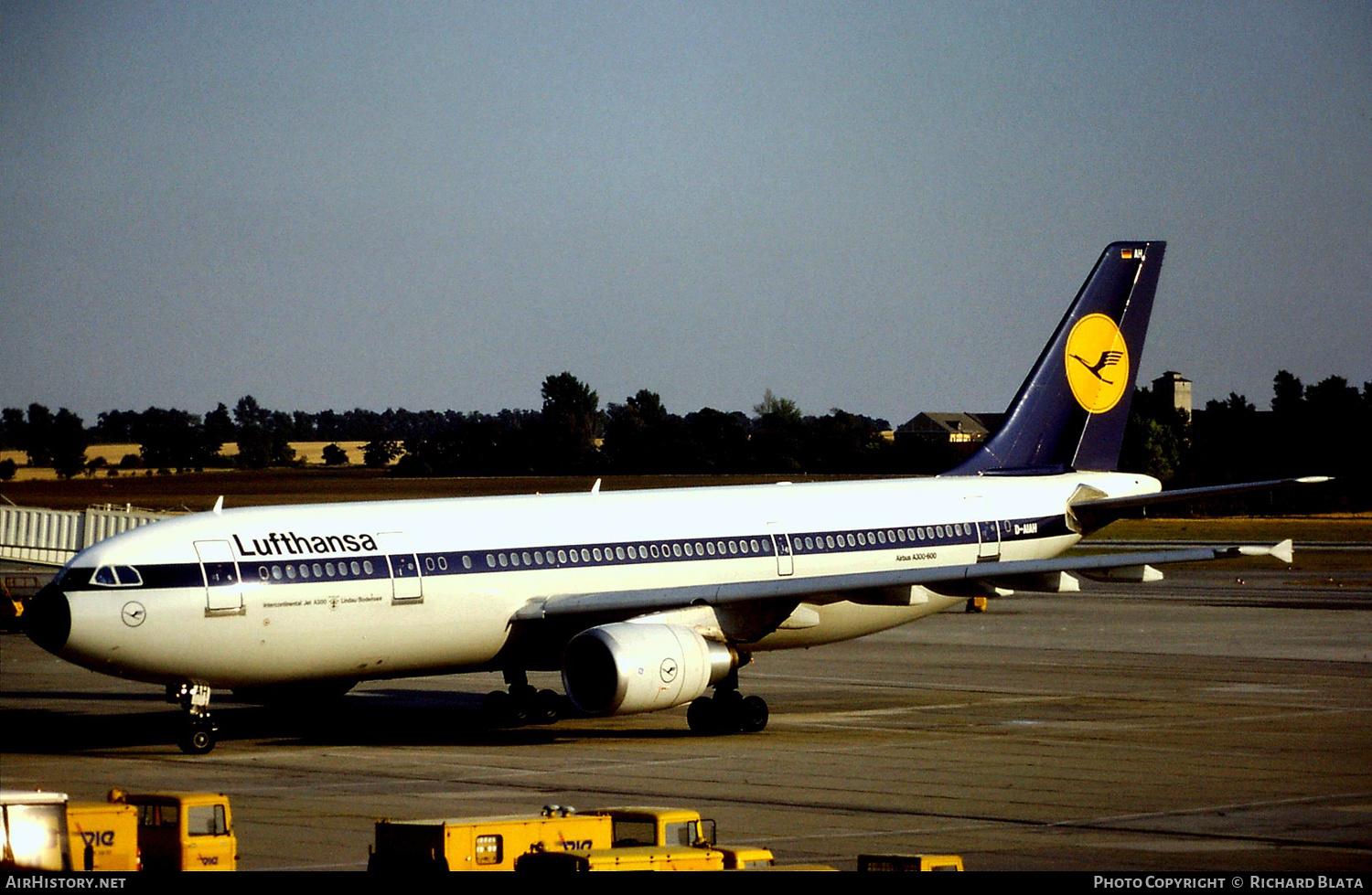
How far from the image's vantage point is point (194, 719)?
99.2ft

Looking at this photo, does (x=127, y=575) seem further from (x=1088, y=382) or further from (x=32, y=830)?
(x=1088, y=382)

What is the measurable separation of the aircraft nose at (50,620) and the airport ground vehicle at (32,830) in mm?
14461

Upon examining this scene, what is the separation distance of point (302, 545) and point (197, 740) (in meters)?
3.69

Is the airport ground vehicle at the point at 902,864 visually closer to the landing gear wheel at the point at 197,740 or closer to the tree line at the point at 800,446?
the landing gear wheel at the point at 197,740

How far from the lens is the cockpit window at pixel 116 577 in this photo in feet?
94.9

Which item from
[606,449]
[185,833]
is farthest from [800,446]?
[185,833]

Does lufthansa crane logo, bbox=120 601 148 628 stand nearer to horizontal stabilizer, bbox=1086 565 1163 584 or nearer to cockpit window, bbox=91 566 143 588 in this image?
cockpit window, bbox=91 566 143 588

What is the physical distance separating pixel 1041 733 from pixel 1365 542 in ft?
251

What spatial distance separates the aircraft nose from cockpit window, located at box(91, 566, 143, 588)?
0.60 meters

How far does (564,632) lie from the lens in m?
32.9

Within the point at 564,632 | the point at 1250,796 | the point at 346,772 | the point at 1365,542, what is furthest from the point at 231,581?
the point at 1365,542

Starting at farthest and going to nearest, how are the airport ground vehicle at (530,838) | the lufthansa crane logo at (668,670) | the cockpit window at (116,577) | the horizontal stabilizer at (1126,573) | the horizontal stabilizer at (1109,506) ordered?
the horizontal stabilizer at (1109,506)
the horizontal stabilizer at (1126,573)
the lufthansa crane logo at (668,670)
the cockpit window at (116,577)
the airport ground vehicle at (530,838)

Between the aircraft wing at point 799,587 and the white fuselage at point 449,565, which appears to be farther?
the aircraft wing at point 799,587

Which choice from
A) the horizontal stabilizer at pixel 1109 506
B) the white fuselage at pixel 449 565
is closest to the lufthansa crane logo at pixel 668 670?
the white fuselage at pixel 449 565
